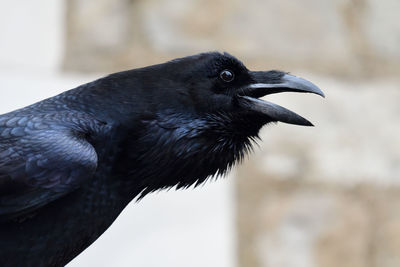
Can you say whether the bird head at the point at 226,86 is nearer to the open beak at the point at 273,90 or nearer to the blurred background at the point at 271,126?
the open beak at the point at 273,90

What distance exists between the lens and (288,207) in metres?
2.39

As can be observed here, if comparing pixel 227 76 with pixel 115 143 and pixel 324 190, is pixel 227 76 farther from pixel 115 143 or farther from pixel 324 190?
pixel 324 190

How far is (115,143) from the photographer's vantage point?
1526mm

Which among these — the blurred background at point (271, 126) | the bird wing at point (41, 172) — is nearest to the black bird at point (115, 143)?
the bird wing at point (41, 172)

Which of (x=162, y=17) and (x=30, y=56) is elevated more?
(x=162, y=17)

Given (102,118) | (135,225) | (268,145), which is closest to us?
(102,118)

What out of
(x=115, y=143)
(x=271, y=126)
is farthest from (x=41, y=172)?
(x=271, y=126)

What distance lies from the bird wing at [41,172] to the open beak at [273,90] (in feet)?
1.03

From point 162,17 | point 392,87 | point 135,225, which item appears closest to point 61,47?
point 162,17

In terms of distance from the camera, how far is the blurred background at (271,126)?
88.4 inches

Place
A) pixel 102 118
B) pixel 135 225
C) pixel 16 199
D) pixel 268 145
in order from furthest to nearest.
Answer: pixel 268 145 < pixel 135 225 < pixel 102 118 < pixel 16 199

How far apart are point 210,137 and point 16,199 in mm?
363

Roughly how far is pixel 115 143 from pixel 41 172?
0.15 meters

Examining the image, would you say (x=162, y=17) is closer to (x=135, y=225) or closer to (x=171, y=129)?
(x=135, y=225)
